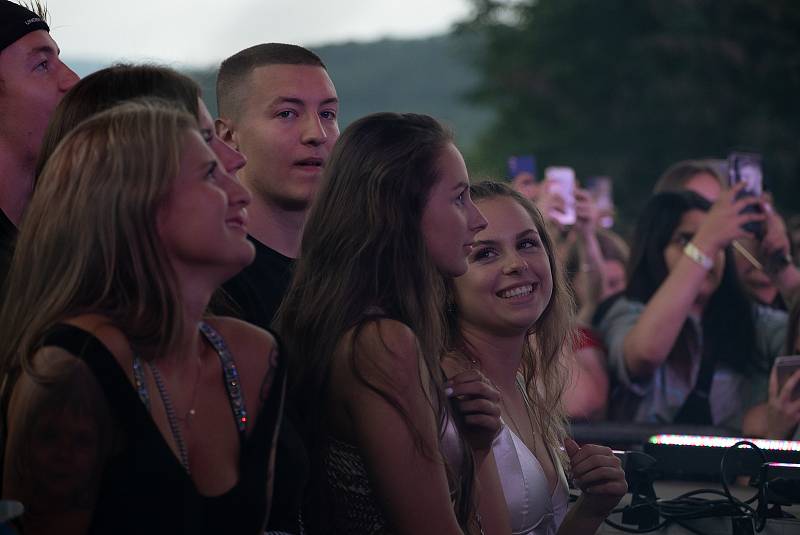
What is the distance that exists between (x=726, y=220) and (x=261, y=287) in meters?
2.73

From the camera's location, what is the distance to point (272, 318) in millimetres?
2723

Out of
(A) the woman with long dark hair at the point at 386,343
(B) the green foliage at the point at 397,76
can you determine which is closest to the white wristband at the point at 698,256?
(A) the woman with long dark hair at the point at 386,343

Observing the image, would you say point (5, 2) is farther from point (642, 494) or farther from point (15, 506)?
point (642, 494)

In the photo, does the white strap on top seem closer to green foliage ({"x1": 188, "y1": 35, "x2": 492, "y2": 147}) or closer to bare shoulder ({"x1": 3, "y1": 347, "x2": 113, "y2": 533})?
bare shoulder ({"x1": 3, "y1": 347, "x2": 113, "y2": 533})

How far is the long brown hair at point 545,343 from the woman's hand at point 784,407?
3.59 feet

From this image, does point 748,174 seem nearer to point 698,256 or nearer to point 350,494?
point 698,256

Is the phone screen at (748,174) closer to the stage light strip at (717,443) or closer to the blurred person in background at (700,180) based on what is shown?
the blurred person in background at (700,180)

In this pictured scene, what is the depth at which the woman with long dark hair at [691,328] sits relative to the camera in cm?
512

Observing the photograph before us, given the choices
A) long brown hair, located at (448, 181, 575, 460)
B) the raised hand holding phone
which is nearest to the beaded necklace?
long brown hair, located at (448, 181, 575, 460)

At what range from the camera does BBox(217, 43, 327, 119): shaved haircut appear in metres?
3.36

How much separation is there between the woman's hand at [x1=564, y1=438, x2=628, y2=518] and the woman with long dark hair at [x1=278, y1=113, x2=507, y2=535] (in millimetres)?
289

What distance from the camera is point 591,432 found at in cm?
458

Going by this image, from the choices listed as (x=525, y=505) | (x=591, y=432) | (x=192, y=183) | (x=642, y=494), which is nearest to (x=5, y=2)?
(x=192, y=183)

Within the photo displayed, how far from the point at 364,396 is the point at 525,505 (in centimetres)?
78
